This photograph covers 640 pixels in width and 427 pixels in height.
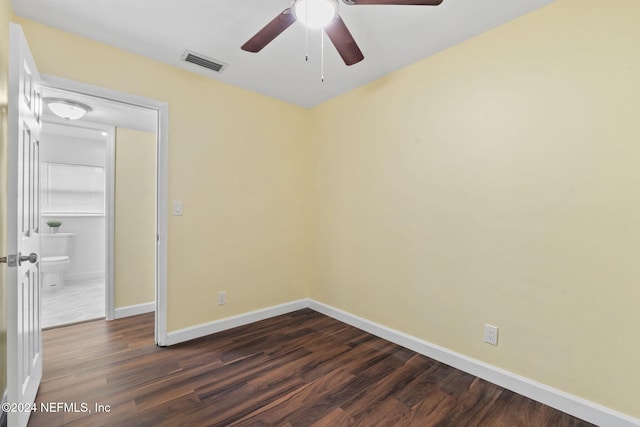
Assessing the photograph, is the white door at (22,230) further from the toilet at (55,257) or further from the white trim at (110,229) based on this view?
the toilet at (55,257)

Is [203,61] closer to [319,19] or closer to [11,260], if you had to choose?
[319,19]

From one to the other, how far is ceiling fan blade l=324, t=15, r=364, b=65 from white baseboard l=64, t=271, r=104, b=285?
209 inches

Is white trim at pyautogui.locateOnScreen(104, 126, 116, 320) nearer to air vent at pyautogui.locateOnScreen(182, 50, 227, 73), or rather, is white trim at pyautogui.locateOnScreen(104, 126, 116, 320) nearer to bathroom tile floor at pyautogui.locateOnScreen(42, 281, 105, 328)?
bathroom tile floor at pyautogui.locateOnScreen(42, 281, 105, 328)

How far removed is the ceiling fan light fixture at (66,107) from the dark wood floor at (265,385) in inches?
81.6

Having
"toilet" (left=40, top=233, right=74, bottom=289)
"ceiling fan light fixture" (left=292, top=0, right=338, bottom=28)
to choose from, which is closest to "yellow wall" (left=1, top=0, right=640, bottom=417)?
"ceiling fan light fixture" (left=292, top=0, right=338, bottom=28)

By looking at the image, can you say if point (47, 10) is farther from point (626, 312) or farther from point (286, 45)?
point (626, 312)

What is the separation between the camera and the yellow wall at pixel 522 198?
5.10ft

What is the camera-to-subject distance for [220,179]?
279cm

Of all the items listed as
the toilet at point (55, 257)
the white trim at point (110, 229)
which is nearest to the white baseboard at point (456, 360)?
the white trim at point (110, 229)

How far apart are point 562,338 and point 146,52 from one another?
350 cm

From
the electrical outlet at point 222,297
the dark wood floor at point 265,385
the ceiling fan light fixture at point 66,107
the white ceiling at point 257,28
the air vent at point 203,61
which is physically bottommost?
the dark wood floor at point 265,385

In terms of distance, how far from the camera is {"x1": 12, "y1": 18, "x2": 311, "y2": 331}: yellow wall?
221 centimetres

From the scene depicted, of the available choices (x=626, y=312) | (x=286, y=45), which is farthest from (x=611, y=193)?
(x=286, y=45)

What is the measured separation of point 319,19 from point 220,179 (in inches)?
68.3
